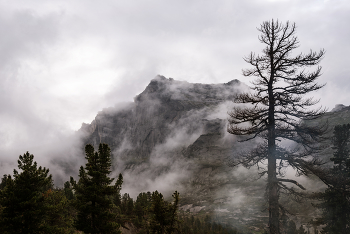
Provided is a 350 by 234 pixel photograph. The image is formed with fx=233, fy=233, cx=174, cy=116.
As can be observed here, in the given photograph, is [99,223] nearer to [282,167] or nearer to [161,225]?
[161,225]

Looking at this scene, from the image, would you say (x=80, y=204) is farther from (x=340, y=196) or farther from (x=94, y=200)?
(x=340, y=196)

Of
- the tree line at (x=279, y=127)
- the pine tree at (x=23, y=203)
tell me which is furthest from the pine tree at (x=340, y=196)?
the pine tree at (x=23, y=203)

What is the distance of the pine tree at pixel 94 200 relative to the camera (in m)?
20.8

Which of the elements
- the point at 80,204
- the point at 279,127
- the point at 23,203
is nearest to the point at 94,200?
the point at 80,204

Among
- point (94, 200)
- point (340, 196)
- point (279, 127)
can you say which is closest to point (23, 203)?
point (94, 200)

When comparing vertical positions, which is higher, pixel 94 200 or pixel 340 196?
pixel 340 196

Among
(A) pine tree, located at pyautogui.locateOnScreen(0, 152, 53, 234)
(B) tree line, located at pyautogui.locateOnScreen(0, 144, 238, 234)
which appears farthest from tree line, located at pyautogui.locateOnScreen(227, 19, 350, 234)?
(A) pine tree, located at pyautogui.locateOnScreen(0, 152, 53, 234)

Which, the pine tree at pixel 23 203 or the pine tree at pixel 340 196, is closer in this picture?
the pine tree at pixel 23 203

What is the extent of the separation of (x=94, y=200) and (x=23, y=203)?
18.3 feet

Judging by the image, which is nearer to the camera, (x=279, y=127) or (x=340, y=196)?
(x=279, y=127)

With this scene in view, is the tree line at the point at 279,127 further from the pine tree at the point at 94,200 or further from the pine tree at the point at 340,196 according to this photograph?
the pine tree at the point at 340,196

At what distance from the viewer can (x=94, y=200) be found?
68.8ft

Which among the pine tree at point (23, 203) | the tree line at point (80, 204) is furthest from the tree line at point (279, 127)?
the pine tree at point (23, 203)

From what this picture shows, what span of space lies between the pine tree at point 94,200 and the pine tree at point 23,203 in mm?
3086
